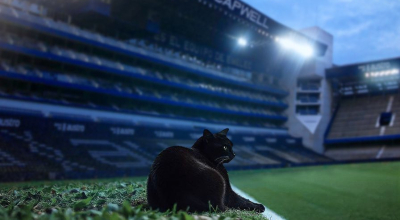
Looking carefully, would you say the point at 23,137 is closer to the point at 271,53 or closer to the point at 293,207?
the point at 293,207

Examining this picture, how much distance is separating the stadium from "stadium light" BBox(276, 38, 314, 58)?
32 cm

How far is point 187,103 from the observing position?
130 feet

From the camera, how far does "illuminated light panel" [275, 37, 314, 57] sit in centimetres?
4553

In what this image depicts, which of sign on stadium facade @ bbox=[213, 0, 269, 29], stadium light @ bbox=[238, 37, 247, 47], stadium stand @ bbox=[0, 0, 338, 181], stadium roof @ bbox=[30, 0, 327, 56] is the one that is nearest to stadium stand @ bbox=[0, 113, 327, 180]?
stadium stand @ bbox=[0, 0, 338, 181]

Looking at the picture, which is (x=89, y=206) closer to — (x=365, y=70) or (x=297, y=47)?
(x=297, y=47)

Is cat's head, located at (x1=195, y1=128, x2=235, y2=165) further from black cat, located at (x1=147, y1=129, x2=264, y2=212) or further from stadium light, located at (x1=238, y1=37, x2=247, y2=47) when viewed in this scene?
stadium light, located at (x1=238, y1=37, x2=247, y2=47)

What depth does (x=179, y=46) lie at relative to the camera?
137ft

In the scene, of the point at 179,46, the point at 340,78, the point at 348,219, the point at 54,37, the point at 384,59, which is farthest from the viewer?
the point at 340,78

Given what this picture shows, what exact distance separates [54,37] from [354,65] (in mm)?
44002

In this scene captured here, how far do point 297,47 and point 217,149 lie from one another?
48783 millimetres

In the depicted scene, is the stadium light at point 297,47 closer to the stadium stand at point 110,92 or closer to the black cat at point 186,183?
the stadium stand at point 110,92

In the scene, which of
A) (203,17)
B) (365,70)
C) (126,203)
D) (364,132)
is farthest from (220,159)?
(365,70)

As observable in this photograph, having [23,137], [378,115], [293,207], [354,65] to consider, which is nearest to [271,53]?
[354,65]

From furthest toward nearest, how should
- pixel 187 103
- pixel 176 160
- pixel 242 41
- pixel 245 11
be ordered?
1. pixel 242 41
2. pixel 187 103
3. pixel 245 11
4. pixel 176 160
